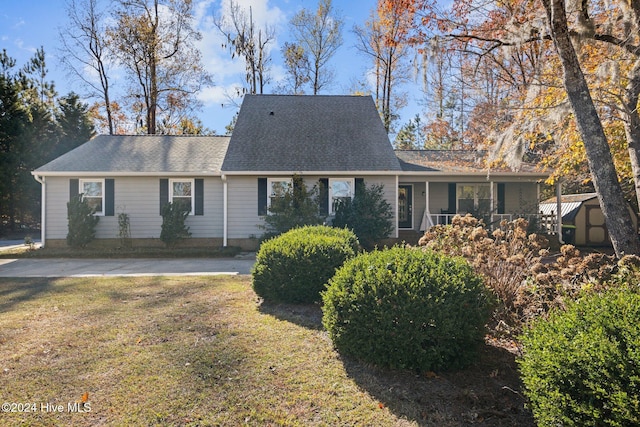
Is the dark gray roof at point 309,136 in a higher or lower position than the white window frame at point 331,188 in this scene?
higher

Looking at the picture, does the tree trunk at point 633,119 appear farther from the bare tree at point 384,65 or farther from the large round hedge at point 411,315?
the bare tree at point 384,65

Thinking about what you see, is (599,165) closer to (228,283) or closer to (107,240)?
(228,283)

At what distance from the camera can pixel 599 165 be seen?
513 cm

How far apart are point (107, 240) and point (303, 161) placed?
742cm

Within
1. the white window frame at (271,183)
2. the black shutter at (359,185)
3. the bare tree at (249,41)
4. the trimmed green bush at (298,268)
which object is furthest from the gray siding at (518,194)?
the bare tree at (249,41)

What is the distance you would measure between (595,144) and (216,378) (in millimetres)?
5652

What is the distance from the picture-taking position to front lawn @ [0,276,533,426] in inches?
105

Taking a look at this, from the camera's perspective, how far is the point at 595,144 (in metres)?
5.12

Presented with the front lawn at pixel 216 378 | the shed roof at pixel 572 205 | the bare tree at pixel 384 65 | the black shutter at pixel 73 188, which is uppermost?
the bare tree at pixel 384 65

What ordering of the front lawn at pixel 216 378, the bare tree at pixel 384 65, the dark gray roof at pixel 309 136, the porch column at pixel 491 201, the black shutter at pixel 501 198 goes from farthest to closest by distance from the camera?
the bare tree at pixel 384 65, the black shutter at pixel 501 198, the porch column at pixel 491 201, the dark gray roof at pixel 309 136, the front lawn at pixel 216 378

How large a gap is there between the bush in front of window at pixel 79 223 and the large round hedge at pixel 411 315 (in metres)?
11.8

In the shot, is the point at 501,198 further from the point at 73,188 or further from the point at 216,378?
the point at 73,188

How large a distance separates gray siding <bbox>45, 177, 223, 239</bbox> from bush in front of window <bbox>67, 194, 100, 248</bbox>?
0.48 m

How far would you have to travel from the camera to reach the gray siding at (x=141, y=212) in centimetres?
1284
